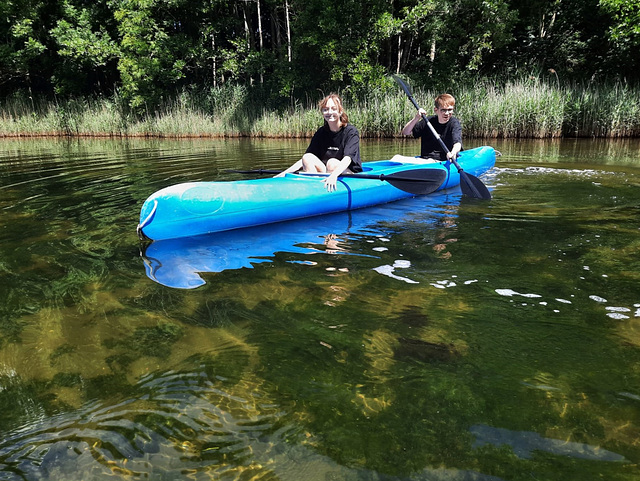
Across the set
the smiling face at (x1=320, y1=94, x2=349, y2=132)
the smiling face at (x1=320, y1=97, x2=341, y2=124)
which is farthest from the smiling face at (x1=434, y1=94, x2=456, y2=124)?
the smiling face at (x1=320, y1=97, x2=341, y2=124)

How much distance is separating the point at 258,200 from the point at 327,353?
93.9 inches

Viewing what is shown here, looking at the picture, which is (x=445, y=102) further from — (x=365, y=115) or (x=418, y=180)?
(x=365, y=115)

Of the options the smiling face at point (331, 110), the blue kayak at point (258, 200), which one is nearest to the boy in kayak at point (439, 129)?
the blue kayak at point (258, 200)

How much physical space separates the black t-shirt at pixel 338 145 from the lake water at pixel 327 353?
1.13 meters

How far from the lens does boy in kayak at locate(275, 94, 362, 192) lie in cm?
482

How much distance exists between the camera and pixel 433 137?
6.20 meters

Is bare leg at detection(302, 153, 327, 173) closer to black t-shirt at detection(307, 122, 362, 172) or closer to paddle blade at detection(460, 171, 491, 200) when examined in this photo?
black t-shirt at detection(307, 122, 362, 172)

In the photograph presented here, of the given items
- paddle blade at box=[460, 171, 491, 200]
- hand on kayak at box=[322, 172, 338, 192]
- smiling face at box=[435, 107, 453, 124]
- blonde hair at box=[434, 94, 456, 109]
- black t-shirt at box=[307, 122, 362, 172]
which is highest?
blonde hair at box=[434, 94, 456, 109]

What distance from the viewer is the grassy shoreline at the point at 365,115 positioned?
11.1 m

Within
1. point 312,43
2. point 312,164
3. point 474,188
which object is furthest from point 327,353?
point 312,43

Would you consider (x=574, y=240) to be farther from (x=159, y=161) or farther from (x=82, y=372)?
(x=159, y=161)

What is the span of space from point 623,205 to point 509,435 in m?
3.95

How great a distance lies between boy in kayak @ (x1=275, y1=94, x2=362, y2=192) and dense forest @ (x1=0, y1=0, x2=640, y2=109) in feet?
35.4

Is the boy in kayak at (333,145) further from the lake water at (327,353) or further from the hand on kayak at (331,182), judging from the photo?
the lake water at (327,353)
